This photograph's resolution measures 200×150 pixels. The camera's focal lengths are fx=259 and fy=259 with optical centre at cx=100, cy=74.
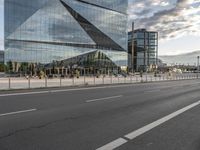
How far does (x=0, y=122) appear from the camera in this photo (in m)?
7.67

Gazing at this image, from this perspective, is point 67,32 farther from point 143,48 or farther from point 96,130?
point 96,130

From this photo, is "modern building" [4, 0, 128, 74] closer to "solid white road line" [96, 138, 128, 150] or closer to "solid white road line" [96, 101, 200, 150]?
"solid white road line" [96, 101, 200, 150]

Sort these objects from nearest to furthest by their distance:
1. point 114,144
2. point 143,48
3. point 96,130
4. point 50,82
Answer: point 114,144 < point 96,130 < point 50,82 < point 143,48

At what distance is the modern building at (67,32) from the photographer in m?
64.8

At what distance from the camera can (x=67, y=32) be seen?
250 feet

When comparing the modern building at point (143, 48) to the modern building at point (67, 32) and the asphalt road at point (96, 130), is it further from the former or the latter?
the asphalt road at point (96, 130)

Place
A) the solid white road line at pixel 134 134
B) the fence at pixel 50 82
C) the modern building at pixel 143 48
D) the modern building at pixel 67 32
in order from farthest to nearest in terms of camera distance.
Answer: the modern building at pixel 143 48 < the modern building at pixel 67 32 < the fence at pixel 50 82 < the solid white road line at pixel 134 134

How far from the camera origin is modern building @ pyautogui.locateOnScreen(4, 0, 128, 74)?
6475cm

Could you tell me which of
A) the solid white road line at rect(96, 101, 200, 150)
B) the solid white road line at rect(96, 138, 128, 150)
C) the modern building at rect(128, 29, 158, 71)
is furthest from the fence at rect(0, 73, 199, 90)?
the modern building at rect(128, 29, 158, 71)

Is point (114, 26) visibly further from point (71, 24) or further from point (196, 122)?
point (196, 122)

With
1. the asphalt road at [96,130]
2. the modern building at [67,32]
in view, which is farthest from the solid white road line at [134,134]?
the modern building at [67,32]

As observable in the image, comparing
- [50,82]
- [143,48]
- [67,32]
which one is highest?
[67,32]

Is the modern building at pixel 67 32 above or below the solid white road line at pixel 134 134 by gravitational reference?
above

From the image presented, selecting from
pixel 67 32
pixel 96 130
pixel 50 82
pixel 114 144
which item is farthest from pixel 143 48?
pixel 114 144
